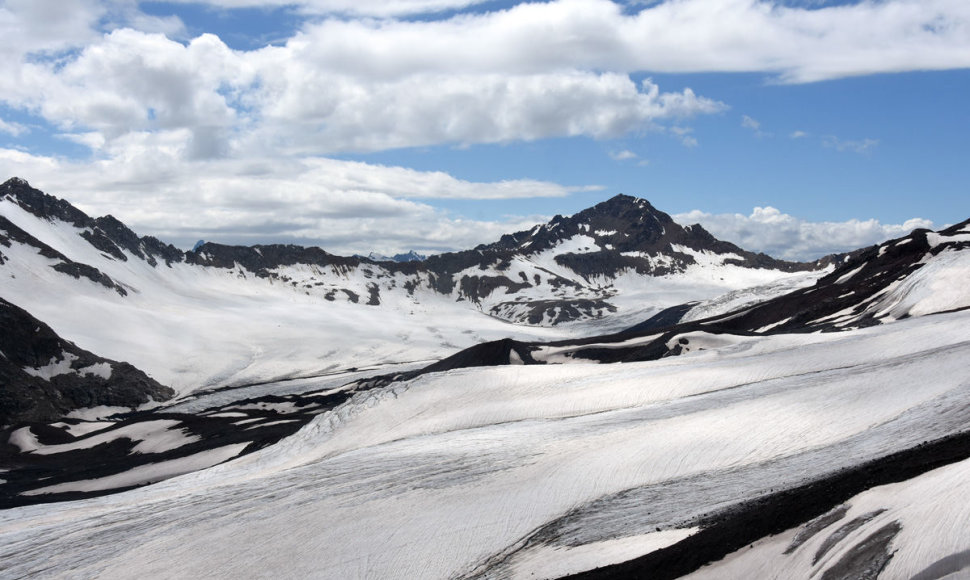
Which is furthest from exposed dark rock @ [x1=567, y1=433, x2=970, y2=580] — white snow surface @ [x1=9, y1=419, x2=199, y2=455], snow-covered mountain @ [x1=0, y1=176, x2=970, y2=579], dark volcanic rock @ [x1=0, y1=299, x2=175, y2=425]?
dark volcanic rock @ [x1=0, y1=299, x2=175, y2=425]

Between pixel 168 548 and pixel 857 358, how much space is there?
41.1 metres

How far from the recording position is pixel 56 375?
159750 millimetres

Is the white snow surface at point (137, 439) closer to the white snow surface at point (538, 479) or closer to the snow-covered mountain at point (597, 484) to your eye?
the snow-covered mountain at point (597, 484)

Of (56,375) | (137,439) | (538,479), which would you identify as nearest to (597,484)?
(538,479)

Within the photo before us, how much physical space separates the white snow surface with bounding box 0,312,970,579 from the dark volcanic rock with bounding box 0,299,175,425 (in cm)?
11786

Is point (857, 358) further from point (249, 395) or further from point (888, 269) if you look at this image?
point (249, 395)

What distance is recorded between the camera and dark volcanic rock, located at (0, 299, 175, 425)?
14388cm

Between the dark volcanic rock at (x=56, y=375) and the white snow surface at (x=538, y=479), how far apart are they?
387 feet

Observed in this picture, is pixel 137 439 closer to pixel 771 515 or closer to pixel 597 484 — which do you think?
pixel 597 484

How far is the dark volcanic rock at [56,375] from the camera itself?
5664 inches

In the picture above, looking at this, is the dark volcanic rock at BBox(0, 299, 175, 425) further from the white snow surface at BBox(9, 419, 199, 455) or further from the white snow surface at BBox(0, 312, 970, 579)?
the white snow surface at BBox(0, 312, 970, 579)

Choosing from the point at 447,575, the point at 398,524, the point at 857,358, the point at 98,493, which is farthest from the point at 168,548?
the point at 857,358

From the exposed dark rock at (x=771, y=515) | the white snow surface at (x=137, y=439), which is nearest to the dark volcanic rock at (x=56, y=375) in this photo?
the white snow surface at (x=137, y=439)

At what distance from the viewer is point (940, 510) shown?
17.1m
